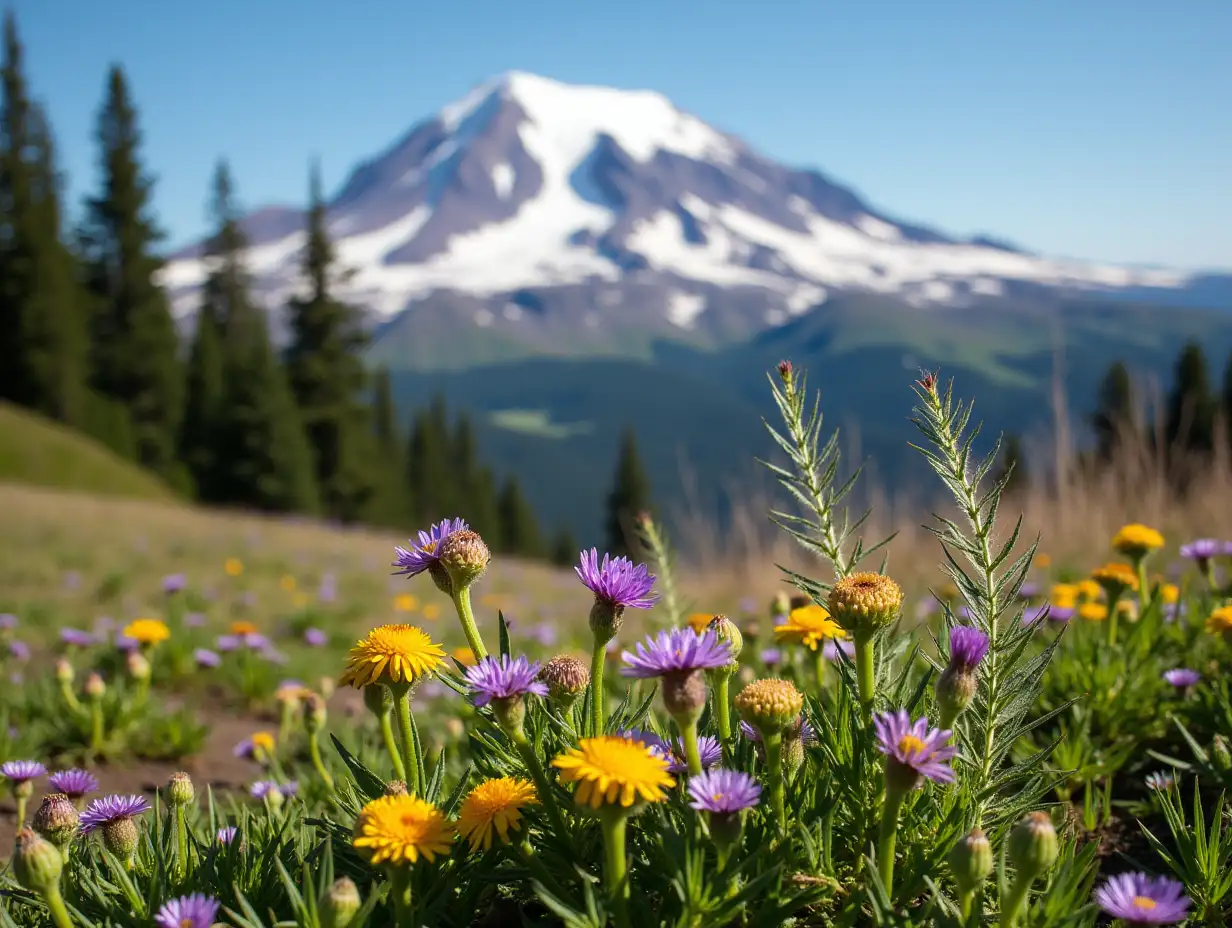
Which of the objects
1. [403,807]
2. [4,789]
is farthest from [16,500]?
[403,807]

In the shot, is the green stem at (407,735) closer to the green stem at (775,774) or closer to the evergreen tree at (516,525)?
the green stem at (775,774)

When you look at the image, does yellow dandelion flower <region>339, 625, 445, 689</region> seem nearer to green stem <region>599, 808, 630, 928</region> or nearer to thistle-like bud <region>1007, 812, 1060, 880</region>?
green stem <region>599, 808, 630, 928</region>

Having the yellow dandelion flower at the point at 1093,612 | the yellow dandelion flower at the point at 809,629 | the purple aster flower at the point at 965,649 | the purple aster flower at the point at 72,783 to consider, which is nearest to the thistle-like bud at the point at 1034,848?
the purple aster flower at the point at 965,649

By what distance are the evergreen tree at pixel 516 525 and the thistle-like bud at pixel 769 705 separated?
59670mm

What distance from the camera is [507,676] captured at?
57.7 inches

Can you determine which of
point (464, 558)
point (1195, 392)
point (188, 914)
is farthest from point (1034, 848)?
point (1195, 392)

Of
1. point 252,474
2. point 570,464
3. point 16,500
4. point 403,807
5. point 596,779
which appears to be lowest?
point 570,464

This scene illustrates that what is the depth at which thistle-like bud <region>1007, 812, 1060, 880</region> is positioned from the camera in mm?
1287

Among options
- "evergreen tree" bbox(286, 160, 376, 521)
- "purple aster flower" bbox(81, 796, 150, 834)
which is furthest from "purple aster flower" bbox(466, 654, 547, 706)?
"evergreen tree" bbox(286, 160, 376, 521)

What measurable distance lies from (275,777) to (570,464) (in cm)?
17193

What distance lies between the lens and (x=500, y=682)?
4.78ft

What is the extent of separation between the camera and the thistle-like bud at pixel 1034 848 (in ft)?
4.22

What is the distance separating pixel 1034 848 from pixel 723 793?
43 centimetres

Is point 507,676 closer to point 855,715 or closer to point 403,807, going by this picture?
point 403,807
